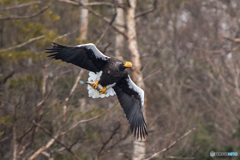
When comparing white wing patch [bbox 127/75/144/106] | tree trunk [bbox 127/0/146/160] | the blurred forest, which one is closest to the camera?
white wing patch [bbox 127/75/144/106]

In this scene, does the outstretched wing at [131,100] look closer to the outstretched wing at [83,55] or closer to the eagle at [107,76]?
the eagle at [107,76]

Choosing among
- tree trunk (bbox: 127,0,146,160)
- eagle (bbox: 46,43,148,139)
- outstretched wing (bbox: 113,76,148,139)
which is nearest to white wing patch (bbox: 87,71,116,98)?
eagle (bbox: 46,43,148,139)

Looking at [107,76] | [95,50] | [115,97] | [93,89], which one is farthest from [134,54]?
[115,97]

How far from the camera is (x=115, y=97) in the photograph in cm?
1070

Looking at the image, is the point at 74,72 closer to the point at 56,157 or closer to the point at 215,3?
the point at 56,157

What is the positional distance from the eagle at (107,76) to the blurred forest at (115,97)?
36cm

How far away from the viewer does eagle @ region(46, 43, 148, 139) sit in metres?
5.62

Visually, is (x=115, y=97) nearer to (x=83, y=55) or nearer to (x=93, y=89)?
(x=93, y=89)

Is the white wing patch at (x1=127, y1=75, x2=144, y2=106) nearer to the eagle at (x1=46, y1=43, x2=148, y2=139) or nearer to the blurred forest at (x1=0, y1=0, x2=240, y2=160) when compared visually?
the eagle at (x1=46, y1=43, x2=148, y2=139)

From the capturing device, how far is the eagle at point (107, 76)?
5617 millimetres

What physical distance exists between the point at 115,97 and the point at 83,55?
504cm

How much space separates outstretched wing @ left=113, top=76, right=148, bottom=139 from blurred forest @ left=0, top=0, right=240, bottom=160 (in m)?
0.28

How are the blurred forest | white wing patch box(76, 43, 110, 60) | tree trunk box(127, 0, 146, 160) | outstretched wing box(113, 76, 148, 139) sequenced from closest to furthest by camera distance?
1. white wing patch box(76, 43, 110, 60)
2. outstretched wing box(113, 76, 148, 139)
3. the blurred forest
4. tree trunk box(127, 0, 146, 160)

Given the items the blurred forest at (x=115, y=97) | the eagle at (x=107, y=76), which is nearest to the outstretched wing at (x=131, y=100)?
the eagle at (x=107, y=76)
